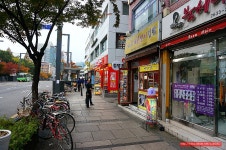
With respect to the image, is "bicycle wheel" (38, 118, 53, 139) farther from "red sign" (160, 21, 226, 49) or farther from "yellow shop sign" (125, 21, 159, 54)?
"yellow shop sign" (125, 21, 159, 54)

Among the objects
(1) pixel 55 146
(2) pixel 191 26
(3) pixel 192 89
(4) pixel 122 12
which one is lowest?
(1) pixel 55 146

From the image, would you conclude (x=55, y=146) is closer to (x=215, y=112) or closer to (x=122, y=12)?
(x=215, y=112)

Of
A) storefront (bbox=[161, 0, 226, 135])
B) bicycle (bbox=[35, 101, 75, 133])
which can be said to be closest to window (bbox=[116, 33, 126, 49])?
storefront (bbox=[161, 0, 226, 135])

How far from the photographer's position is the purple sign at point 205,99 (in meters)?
6.18

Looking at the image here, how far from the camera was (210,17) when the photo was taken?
593 cm

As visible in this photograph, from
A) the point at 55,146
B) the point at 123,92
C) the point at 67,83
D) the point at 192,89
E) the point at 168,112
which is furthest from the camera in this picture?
the point at 67,83

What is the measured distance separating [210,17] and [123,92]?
27.8 ft

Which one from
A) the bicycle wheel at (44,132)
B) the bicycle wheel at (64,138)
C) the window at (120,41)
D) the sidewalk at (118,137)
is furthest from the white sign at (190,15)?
the window at (120,41)

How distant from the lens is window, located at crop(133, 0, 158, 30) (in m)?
10.4

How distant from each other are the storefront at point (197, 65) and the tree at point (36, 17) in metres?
2.55

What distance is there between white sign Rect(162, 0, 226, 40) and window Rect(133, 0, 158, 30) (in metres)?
2.03

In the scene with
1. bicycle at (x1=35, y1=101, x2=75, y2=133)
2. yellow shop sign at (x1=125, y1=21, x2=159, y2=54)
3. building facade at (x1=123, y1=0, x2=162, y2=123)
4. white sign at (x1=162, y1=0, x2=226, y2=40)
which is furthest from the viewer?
yellow shop sign at (x1=125, y1=21, x2=159, y2=54)

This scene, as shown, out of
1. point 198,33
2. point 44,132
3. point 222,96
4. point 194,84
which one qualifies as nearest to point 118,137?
point 44,132

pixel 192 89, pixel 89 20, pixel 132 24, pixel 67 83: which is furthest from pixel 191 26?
pixel 67 83
